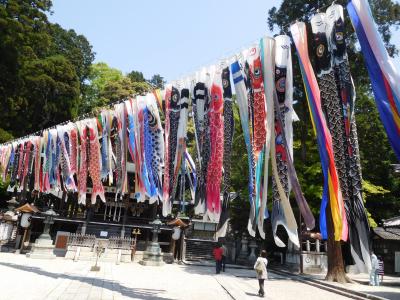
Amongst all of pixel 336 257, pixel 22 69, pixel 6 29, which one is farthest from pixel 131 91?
pixel 336 257

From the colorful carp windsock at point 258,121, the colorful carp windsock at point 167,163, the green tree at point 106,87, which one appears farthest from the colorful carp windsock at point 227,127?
the green tree at point 106,87

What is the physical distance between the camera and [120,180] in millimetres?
13406

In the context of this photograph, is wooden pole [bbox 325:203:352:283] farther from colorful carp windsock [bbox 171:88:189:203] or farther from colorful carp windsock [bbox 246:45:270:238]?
colorful carp windsock [bbox 246:45:270:238]

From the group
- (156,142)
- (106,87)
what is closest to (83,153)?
(156,142)

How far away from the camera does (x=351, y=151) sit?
7.10m

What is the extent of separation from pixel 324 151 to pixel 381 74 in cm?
189

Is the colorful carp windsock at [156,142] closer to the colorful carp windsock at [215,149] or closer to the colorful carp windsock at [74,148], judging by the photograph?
the colorful carp windsock at [215,149]

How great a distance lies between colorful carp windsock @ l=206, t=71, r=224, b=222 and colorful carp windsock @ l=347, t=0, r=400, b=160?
159 inches

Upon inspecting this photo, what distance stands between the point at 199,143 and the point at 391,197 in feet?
74.5

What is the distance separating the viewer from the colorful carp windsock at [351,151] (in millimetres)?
6316

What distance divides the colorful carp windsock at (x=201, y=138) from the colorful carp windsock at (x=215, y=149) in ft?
0.54

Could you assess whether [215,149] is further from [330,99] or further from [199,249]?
[199,249]

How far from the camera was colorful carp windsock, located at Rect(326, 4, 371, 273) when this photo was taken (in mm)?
6316

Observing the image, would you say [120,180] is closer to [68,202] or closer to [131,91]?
[68,202]
